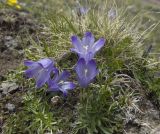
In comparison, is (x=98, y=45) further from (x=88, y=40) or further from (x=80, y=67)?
(x=80, y=67)

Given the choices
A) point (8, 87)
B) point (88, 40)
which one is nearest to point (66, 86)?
point (88, 40)

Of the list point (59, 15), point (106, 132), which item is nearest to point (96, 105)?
point (106, 132)

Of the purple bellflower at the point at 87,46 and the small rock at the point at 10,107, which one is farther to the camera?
the small rock at the point at 10,107

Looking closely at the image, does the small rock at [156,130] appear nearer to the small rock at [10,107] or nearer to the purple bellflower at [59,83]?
the purple bellflower at [59,83]

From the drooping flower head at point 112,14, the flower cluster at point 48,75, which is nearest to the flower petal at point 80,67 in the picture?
the flower cluster at point 48,75

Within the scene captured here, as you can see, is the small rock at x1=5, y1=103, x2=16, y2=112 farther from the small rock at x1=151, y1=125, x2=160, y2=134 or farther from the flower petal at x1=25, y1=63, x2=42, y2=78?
the small rock at x1=151, y1=125, x2=160, y2=134

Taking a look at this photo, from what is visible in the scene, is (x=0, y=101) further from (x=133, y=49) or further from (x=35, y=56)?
(x=133, y=49)
